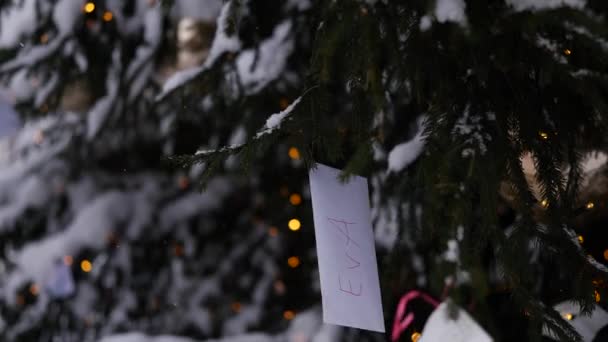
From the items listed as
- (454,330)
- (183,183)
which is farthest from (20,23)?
(454,330)

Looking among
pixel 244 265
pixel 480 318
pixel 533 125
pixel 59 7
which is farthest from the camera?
pixel 244 265

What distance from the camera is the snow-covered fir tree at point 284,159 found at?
1251mm

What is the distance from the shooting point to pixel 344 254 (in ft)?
4.68

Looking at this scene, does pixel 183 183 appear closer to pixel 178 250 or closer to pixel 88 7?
pixel 178 250

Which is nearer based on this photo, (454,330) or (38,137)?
(454,330)

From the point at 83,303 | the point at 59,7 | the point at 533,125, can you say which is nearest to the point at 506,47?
the point at 533,125

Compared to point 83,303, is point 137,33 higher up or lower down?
higher up

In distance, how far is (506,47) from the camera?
4.10ft

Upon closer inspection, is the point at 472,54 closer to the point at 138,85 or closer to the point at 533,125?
the point at 533,125

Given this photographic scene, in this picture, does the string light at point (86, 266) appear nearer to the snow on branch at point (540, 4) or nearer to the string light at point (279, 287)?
the string light at point (279, 287)

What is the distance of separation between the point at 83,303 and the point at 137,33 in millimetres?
1480

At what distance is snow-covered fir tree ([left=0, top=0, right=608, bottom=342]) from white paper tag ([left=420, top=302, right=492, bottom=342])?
3cm

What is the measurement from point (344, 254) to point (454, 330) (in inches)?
13.2

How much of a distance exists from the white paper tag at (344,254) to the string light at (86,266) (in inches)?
107
